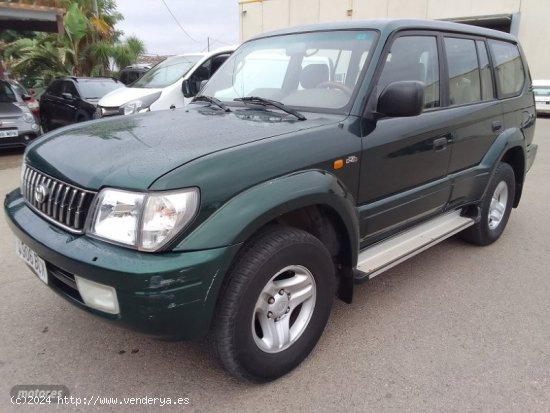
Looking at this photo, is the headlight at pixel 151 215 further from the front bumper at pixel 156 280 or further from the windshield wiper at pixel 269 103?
the windshield wiper at pixel 269 103

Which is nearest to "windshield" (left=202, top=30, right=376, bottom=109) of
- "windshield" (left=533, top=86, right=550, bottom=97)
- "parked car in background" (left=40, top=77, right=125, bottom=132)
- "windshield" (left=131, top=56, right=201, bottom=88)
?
"windshield" (left=131, top=56, right=201, bottom=88)

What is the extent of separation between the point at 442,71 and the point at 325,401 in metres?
2.41

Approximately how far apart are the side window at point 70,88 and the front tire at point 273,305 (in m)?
9.00

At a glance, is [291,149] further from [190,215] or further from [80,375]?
[80,375]

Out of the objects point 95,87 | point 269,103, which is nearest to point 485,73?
point 269,103

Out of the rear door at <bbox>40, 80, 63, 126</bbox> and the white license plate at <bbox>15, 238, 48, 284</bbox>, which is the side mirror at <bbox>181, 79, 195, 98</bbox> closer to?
the white license plate at <bbox>15, 238, 48, 284</bbox>

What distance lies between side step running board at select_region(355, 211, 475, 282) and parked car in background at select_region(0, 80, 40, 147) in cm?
777

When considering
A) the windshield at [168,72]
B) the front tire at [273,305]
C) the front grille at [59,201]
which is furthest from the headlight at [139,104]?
the front tire at [273,305]

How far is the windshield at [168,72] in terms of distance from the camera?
312 inches

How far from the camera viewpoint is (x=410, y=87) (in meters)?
2.53

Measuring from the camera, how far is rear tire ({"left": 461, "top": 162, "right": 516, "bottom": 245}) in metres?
4.01

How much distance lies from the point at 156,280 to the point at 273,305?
696 mm

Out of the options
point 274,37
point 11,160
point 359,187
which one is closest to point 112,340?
point 359,187

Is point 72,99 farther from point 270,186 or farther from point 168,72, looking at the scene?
point 270,186
